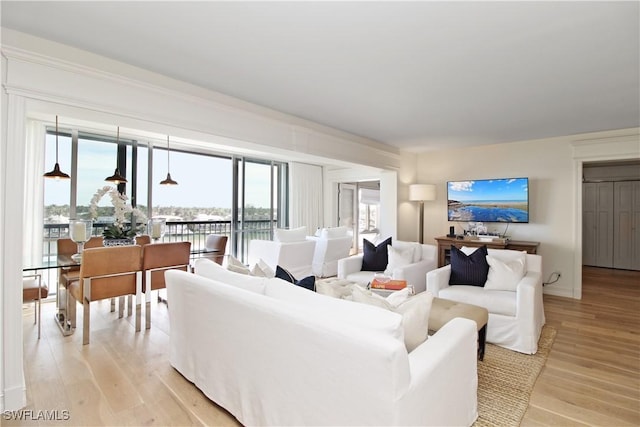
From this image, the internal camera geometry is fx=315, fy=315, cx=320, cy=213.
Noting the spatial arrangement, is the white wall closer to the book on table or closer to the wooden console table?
the wooden console table

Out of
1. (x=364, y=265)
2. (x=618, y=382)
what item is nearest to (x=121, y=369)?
(x=364, y=265)

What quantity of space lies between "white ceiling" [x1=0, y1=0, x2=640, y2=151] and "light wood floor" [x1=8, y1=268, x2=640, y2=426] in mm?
2354

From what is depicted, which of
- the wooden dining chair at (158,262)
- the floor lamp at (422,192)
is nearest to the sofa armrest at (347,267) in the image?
the wooden dining chair at (158,262)

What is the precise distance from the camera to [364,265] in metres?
4.35

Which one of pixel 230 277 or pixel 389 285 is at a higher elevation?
pixel 230 277

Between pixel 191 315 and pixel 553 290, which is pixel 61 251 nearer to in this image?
pixel 191 315

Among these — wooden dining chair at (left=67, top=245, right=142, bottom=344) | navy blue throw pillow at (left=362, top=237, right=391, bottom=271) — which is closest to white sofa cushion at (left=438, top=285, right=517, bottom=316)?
navy blue throw pillow at (left=362, top=237, right=391, bottom=271)

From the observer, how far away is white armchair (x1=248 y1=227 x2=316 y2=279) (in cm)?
509

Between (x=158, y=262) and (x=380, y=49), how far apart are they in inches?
118

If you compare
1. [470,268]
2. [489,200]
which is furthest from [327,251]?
[489,200]

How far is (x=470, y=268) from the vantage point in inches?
136

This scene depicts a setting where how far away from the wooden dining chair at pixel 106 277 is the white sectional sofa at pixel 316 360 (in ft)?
4.33

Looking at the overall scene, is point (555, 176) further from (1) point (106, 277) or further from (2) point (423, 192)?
(1) point (106, 277)

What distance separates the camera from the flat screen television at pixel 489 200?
486 cm
